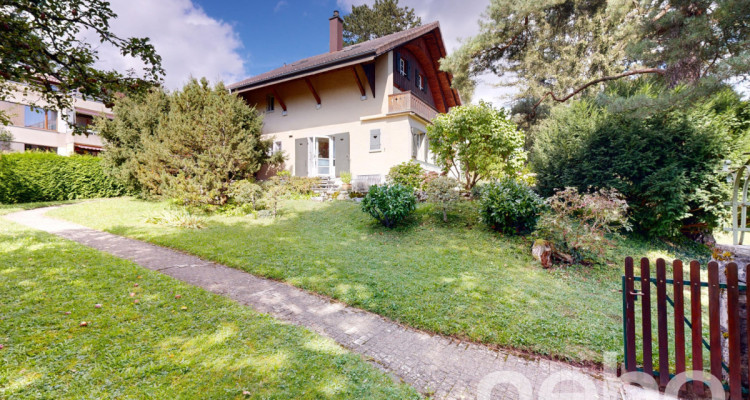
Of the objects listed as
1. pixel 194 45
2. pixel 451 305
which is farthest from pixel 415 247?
pixel 194 45

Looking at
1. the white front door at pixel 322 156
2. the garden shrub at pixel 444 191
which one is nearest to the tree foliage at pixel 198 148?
the white front door at pixel 322 156

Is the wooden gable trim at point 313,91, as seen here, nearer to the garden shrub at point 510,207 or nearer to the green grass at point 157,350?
the garden shrub at point 510,207

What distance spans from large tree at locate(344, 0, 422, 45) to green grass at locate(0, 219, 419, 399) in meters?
30.0

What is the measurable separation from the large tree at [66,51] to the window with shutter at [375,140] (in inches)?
406

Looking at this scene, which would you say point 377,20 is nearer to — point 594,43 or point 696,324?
point 594,43

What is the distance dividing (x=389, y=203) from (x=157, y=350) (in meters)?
5.82

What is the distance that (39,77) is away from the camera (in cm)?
386

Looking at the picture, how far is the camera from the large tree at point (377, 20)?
93.2 feet

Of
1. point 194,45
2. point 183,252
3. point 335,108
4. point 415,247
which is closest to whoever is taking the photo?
point 183,252

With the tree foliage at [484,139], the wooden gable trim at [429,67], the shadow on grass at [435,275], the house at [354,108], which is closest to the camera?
the shadow on grass at [435,275]

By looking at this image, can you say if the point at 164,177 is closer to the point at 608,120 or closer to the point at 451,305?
the point at 451,305

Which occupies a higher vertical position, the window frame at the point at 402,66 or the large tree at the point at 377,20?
the large tree at the point at 377,20

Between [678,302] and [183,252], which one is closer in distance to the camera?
[678,302]

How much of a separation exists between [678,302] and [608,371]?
0.85m
